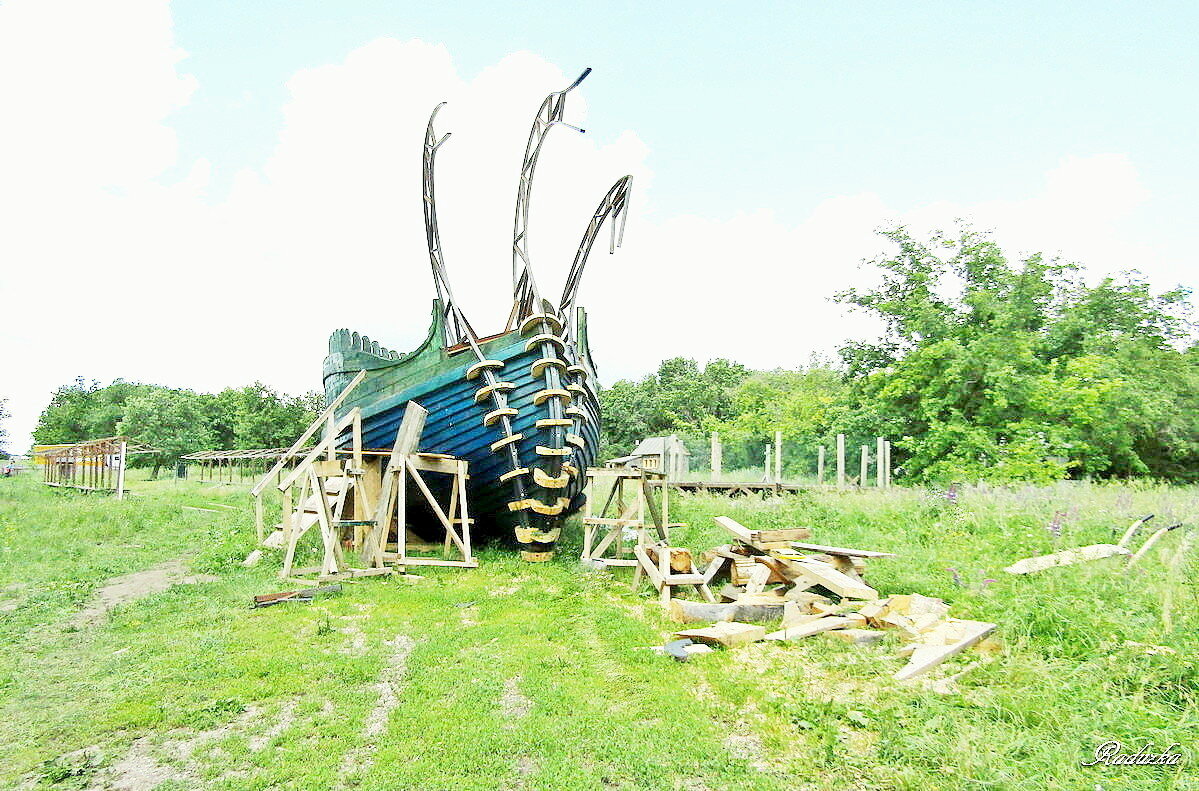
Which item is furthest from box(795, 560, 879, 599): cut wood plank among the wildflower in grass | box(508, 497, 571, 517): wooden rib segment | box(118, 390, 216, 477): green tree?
box(118, 390, 216, 477): green tree

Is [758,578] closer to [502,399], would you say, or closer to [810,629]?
[810,629]

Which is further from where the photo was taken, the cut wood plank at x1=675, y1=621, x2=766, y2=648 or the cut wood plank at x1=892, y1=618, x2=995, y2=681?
the cut wood plank at x1=675, y1=621, x2=766, y2=648

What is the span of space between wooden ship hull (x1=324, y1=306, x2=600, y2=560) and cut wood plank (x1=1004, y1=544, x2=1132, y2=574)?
205 inches

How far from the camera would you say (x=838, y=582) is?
247 inches

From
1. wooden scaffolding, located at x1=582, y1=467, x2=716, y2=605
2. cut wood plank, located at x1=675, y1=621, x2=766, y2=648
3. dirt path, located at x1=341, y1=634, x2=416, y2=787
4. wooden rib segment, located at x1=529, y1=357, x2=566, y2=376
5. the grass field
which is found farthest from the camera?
wooden rib segment, located at x1=529, y1=357, x2=566, y2=376

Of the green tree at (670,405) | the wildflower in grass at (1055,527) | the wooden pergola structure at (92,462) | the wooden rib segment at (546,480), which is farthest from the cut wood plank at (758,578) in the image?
the green tree at (670,405)

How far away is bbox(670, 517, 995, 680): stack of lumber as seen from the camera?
4.78 m

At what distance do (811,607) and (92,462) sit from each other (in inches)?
1027

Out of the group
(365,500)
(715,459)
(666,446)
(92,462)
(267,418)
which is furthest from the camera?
(267,418)

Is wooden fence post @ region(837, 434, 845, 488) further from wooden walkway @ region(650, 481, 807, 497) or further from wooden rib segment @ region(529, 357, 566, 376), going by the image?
wooden rib segment @ region(529, 357, 566, 376)

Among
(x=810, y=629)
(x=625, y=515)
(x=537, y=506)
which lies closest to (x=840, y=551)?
(x=810, y=629)

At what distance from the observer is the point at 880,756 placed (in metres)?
3.32

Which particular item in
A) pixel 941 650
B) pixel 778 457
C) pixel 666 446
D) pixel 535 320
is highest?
pixel 535 320

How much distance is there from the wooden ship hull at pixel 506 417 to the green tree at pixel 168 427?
126 feet
